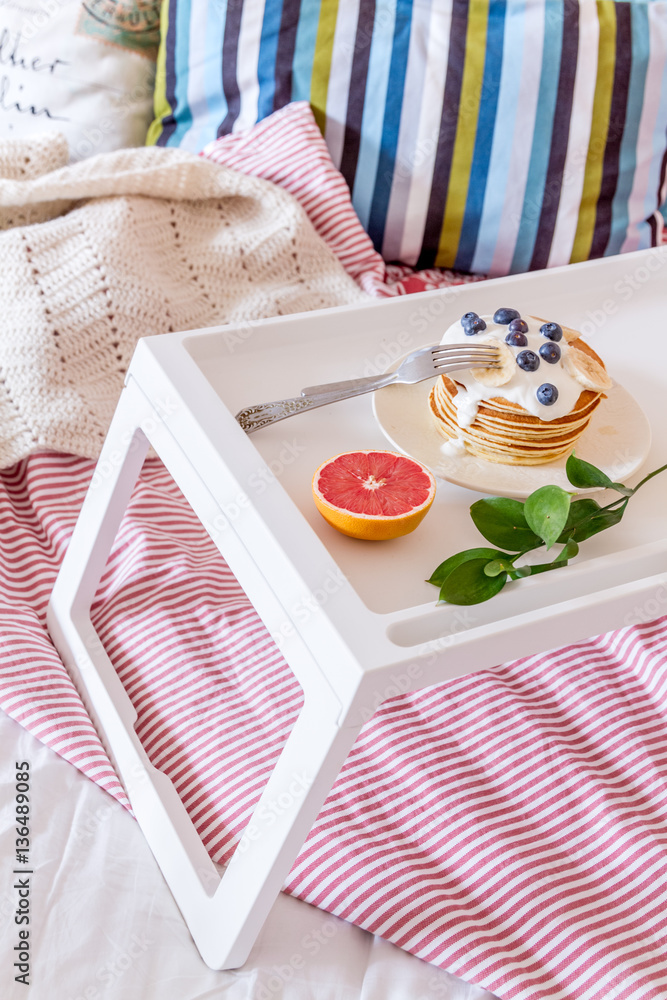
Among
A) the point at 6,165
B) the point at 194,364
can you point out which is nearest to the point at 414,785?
the point at 194,364

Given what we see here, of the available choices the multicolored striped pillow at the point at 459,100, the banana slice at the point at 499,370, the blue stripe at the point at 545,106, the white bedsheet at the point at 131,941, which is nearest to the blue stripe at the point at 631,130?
the multicolored striped pillow at the point at 459,100

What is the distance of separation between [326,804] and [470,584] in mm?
287

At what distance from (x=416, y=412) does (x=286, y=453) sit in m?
0.12

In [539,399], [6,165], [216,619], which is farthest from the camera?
[6,165]

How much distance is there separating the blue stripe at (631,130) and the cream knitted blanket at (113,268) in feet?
1.27

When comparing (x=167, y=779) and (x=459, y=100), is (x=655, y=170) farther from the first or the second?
(x=167, y=779)

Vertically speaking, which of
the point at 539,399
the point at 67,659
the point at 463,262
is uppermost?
the point at 539,399

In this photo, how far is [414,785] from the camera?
2.57 feet

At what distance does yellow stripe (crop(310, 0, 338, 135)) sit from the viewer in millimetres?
1145

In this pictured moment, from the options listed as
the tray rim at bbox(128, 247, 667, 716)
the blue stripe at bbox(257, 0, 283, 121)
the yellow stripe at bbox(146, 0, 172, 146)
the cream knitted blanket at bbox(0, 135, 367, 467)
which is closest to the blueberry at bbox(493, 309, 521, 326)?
the tray rim at bbox(128, 247, 667, 716)

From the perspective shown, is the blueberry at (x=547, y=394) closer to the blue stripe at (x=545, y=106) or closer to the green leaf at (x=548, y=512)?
the green leaf at (x=548, y=512)

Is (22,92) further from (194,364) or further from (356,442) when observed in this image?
(356,442)

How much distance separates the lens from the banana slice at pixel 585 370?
712 mm

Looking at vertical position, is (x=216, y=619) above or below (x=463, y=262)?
below
